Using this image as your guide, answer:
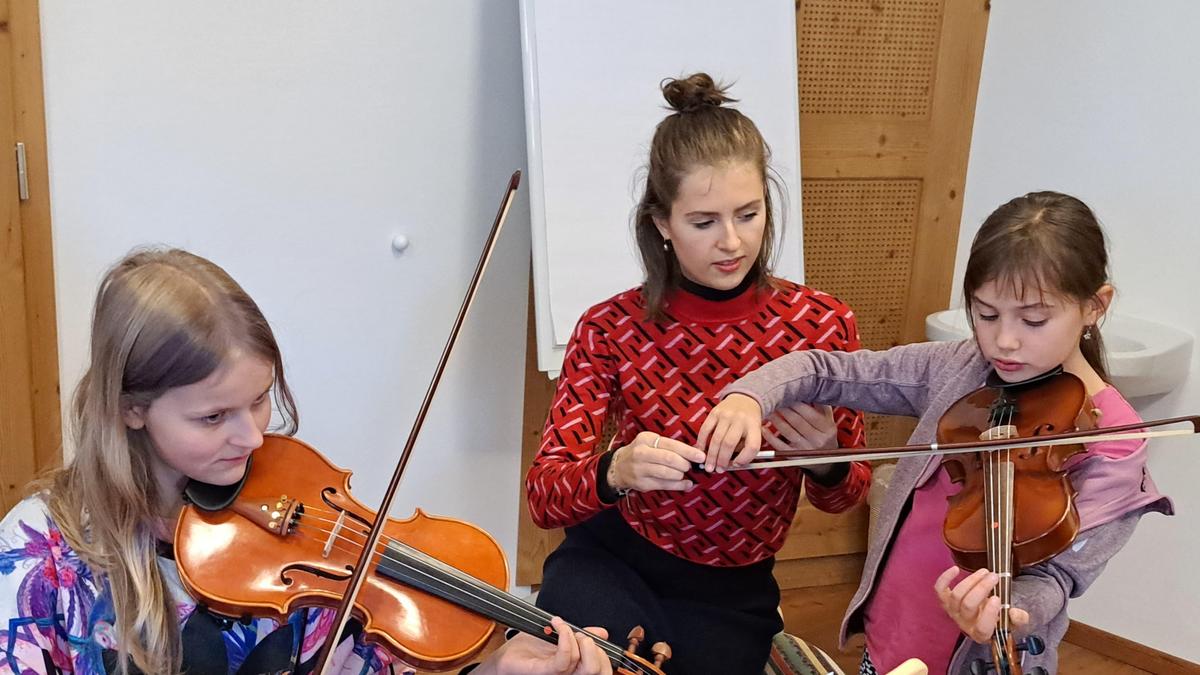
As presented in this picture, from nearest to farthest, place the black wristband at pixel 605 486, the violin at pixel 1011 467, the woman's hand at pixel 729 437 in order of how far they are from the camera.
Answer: the violin at pixel 1011 467 → the woman's hand at pixel 729 437 → the black wristband at pixel 605 486

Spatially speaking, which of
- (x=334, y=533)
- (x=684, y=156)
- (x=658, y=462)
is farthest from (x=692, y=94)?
(x=334, y=533)

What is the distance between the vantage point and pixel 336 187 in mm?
2162

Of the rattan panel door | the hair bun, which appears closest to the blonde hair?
the hair bun

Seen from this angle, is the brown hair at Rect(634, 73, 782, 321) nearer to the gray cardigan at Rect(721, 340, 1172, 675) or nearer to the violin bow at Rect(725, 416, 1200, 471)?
the gray cardigan at Rect(721, 340, 1172, 675)

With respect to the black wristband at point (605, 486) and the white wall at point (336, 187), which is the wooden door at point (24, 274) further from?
the black wristband at point (605, 486)

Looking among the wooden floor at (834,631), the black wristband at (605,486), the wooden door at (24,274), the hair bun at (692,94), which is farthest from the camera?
the wooden floor at (834,631)

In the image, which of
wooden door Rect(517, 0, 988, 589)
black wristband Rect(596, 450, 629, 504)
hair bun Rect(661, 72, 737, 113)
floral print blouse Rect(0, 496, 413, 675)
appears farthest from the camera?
wooden door Rect(517, 0, 988, 589)

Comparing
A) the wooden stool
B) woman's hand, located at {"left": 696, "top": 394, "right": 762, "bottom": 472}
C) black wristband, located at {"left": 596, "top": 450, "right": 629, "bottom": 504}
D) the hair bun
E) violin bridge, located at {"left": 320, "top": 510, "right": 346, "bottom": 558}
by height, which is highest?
the hair bun

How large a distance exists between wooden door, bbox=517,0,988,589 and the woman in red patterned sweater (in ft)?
3.01

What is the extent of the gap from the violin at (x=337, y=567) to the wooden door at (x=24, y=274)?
0.97 m

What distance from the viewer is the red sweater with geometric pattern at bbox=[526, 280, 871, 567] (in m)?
1.44

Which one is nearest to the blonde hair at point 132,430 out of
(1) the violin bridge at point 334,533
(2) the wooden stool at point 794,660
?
(1) the violin bridge at point 334,533

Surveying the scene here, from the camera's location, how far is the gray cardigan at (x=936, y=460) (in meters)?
1.14

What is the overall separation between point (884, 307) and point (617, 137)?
3.12 feet
